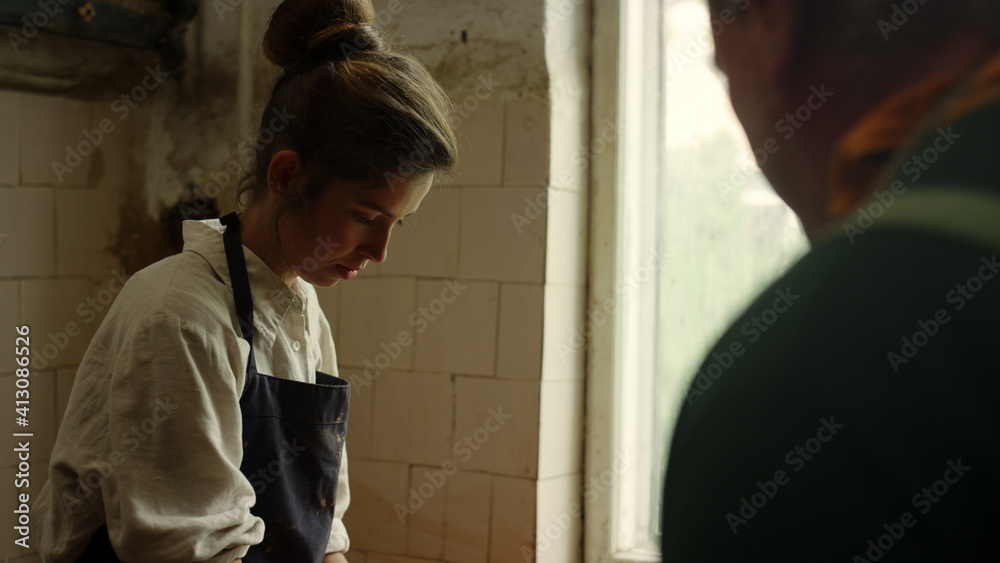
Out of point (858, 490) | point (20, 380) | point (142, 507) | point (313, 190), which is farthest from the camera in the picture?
point (20, 380)

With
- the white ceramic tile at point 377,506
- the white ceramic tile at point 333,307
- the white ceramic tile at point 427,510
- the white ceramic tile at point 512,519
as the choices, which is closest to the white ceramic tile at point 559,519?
the white ceramic tile at point 512,519

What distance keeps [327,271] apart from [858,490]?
0.95 m

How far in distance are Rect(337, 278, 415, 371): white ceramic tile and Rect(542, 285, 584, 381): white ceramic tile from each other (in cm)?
32

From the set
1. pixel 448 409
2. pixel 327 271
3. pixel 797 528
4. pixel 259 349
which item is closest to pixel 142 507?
pixel 259 349

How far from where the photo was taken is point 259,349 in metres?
1.13

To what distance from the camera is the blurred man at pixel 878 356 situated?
0.26m

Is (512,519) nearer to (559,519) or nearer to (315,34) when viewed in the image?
(559,519)

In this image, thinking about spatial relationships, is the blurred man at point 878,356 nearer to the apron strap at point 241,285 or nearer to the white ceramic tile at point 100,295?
the apron strap at point 241,285

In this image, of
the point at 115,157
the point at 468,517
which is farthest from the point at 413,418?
the point at 115,157

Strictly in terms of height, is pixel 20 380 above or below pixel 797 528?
below

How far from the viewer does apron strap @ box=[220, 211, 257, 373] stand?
1082 millimetres

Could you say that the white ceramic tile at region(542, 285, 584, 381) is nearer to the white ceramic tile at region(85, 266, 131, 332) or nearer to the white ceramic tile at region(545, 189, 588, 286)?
the white ceramic tile at region(545, 189, 588, 286)

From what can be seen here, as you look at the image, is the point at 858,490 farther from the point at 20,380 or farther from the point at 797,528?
the point at 20,380

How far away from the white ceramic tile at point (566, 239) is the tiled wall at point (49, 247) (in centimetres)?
114
